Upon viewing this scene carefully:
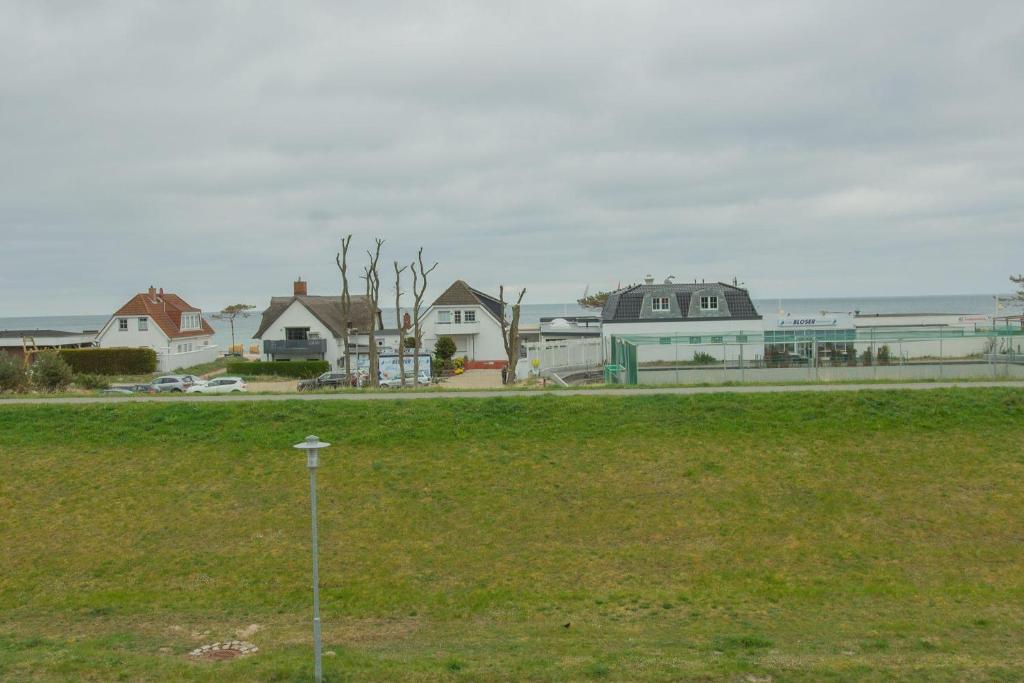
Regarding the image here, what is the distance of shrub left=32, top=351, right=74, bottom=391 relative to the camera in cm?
3234

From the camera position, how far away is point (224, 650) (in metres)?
11.4

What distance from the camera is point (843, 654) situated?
10.5m

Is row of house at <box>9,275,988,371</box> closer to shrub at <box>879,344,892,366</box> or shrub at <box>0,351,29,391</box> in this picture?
shrub at <box>879,344,892,366</box>

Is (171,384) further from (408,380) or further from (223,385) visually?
(408,380)

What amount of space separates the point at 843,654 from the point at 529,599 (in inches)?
191

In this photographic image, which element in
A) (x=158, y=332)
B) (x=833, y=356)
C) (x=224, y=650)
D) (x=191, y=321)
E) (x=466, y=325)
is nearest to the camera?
(x=224, y=650)

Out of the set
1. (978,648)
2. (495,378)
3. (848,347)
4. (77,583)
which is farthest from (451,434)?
(495,378)

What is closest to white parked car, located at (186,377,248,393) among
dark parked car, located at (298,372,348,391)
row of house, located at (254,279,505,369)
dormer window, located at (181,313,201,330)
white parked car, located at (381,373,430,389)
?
dark parked car, located at (298,372,348,391)

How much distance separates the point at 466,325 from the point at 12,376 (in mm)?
36944

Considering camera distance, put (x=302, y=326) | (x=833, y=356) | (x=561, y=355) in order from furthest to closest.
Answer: (x=302, y=326) → (x=561, y=355) → (x=833, y=356)

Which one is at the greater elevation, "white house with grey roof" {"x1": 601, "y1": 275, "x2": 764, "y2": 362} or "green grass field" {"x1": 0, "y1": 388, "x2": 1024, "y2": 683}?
"white house with grey roof" {"x1": 601, "y1": 275, "x2": 764, "y2": 362}

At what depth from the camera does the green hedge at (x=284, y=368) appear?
56.5m

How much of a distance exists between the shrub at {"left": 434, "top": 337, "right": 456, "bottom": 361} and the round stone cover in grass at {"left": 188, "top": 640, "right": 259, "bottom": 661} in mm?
48325

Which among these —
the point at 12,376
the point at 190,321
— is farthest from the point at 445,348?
the point at 12,376
